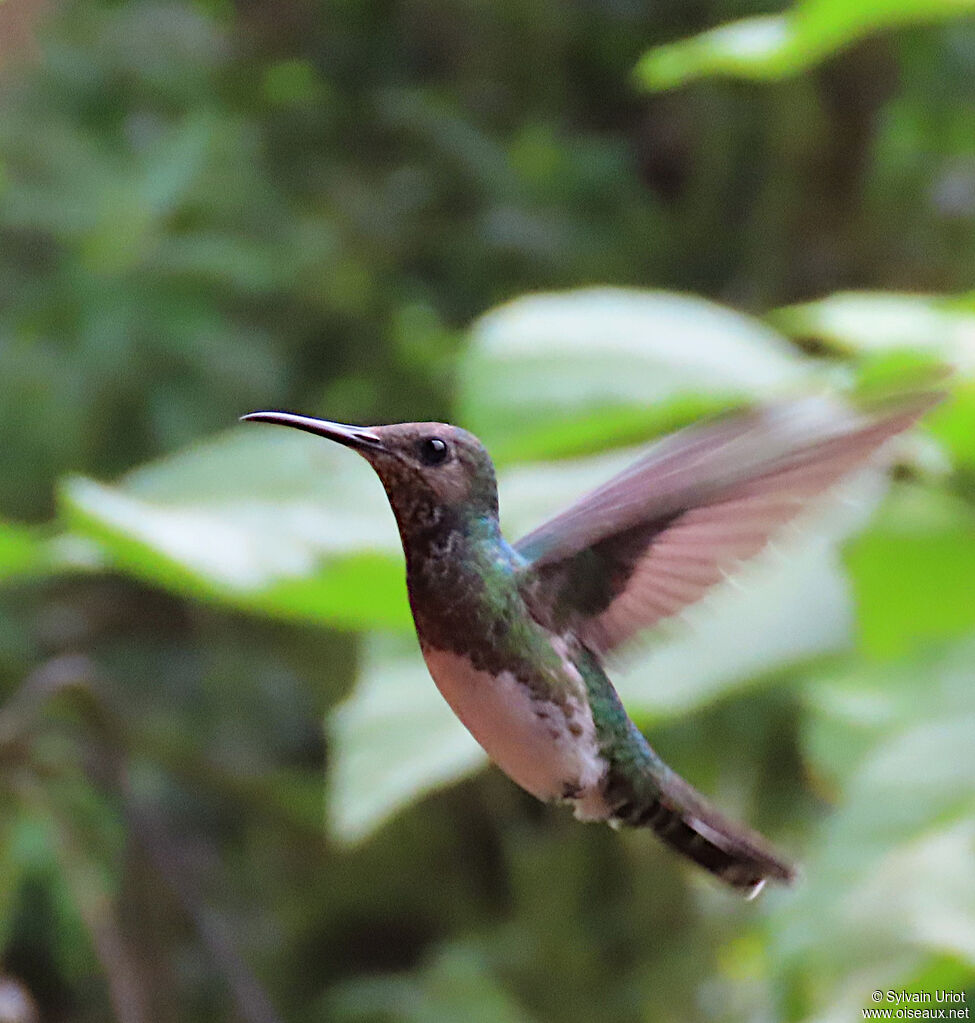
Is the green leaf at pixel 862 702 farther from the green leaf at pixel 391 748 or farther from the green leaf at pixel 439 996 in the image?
the green leaf at pixel 439 996

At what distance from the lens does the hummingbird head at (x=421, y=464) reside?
0.19m

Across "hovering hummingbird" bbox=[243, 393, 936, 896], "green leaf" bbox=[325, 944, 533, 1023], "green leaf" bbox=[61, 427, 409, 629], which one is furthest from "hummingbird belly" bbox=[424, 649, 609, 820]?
"green leaf" bbox=[325, 944, 533, 1023]

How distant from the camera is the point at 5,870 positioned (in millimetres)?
648

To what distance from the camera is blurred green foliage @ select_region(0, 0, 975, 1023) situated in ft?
2.16

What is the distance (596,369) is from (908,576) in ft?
0.84

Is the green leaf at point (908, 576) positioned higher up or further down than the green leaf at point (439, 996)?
higher up

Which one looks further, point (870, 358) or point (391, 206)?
point (391, 206)

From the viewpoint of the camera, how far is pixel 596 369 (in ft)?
2.99

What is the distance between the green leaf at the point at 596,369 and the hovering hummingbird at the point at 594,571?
0.53 meters

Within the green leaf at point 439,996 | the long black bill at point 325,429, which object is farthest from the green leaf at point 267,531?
the green leaf at point 439,996

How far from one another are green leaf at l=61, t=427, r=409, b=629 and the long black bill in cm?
26

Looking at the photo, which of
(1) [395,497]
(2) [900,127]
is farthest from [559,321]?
(2) [900,127]

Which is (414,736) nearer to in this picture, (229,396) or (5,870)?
(5,870)

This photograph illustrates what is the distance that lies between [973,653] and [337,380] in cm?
116
